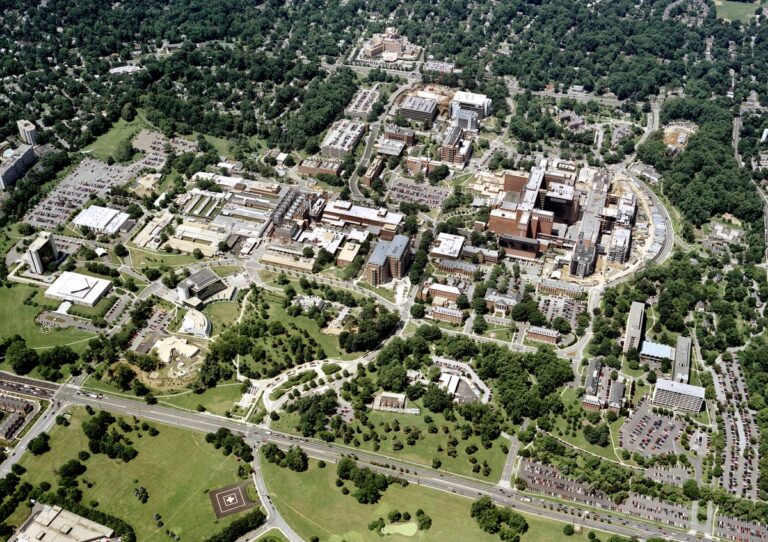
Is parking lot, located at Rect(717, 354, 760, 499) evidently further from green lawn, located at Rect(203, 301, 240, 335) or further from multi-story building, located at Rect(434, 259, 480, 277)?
green lawn, located at Rect(203, 301, 240, 335)

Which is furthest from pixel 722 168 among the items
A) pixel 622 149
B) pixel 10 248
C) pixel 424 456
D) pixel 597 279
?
pixel 10 248

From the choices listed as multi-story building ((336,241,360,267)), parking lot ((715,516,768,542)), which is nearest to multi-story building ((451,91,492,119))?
multi-story building ((336,241,360,267))

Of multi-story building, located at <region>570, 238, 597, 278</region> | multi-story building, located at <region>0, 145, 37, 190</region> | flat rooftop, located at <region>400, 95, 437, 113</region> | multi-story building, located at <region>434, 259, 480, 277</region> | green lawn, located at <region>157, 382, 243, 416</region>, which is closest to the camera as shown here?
green lawn, located at <region>157, 382, 243, 416</region>

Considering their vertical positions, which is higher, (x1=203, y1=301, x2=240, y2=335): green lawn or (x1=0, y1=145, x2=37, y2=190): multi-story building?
(x1=0, y1=145, x2=37, y2=190): multi-story building

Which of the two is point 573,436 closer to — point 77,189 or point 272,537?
point 272,537

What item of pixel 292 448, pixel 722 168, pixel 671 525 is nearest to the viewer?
pixel 671 525

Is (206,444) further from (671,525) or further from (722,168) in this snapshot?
(722,168)
